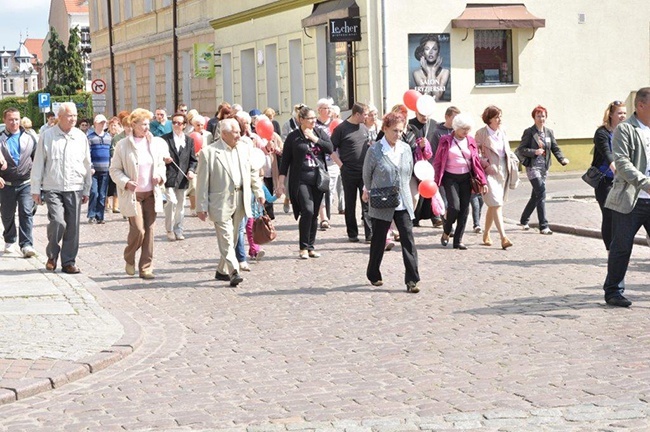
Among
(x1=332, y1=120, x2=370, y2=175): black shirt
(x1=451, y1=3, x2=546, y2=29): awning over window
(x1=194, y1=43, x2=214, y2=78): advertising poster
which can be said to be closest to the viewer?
(x1=332, y1=120, x2=370, y2=175): black shirt

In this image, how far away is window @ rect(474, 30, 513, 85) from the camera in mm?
31453

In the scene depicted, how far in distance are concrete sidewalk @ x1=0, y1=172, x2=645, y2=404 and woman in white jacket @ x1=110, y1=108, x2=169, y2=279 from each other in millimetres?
689

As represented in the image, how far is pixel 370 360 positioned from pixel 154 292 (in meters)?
4.68

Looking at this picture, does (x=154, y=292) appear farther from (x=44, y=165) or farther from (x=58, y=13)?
(x=58, y=13)

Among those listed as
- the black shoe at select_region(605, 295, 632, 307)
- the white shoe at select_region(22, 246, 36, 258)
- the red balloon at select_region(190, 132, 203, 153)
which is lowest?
the white shoe at select_region(22, 246, 36, 258)

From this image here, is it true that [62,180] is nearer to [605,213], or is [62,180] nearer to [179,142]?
[179,142]

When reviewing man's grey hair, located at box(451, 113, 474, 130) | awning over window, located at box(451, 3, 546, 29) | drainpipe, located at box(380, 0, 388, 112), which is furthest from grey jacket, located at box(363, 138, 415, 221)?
awning over window, located at box(451, 3, 546, 29)

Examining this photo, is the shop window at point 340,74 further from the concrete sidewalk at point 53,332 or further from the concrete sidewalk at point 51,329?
the concrete sidewalk at point 53,332

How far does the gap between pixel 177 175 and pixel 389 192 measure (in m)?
6.62

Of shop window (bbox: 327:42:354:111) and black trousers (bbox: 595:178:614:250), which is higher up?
shop window (bbox: 327:42:354:111)

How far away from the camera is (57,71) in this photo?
103m

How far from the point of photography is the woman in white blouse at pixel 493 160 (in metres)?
16.6

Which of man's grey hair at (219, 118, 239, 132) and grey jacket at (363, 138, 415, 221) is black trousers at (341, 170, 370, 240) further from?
grey jacket at (363, 138, 415, 221)

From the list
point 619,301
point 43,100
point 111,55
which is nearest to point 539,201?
point 619,301
